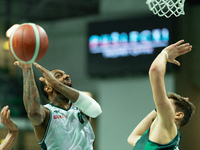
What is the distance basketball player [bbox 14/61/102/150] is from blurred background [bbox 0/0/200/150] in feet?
9.36

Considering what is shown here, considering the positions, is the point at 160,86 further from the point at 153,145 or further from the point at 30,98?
the point at 30,98

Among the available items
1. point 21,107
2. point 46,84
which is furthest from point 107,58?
point 46,84

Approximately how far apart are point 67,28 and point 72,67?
0.87 meters

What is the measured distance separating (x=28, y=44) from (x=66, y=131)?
0.89 metres

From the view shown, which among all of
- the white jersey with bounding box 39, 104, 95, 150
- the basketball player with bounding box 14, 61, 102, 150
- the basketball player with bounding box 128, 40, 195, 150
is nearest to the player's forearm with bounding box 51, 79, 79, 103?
the basketball player with bounding box 14, 61, 102, 150

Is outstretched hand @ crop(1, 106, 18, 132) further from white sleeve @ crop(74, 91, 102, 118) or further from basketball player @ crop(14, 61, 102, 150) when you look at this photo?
white sleeve @ crop(74, 91, 102, 118)

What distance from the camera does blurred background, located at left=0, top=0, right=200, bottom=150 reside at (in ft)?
22.5

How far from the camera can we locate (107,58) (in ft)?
26.1

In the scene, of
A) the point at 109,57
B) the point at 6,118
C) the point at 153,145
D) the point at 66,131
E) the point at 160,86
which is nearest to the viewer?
the point at 160,86

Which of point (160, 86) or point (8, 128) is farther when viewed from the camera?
point (8, 128)

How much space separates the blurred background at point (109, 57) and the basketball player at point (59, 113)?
285 centimetres

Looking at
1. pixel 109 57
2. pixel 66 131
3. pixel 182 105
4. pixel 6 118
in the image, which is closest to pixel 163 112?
pixel 182 105

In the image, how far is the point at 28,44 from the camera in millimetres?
3609

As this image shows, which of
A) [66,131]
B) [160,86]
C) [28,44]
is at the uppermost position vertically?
[28,44]
